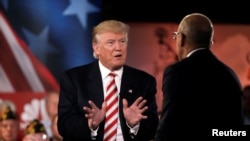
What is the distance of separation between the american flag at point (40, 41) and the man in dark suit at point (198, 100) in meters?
2.92

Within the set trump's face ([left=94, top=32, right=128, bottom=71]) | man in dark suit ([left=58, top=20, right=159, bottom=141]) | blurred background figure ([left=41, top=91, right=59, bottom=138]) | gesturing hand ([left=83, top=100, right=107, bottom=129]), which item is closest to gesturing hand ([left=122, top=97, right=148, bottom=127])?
man in dark suit ([left=58, top=20, right=159, bottom=141])

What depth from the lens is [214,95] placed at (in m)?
3.39

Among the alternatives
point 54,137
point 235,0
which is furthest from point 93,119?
point 235,0

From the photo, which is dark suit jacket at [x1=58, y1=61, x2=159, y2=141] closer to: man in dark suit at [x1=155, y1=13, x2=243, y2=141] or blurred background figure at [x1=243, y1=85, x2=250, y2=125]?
man in dark suit at [x1=155, y1=13, x2=243, y2=141]

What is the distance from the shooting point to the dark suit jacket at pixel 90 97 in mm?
3855

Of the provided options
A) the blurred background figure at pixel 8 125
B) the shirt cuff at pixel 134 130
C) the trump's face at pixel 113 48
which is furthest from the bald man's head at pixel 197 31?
the blurred background figure at pixel 8 125

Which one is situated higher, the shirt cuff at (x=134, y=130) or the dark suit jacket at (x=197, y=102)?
the dark suit jacket at (x=197, y=102)

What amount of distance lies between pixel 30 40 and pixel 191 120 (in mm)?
3124

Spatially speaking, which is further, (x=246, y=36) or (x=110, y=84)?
(x=246, y=36)

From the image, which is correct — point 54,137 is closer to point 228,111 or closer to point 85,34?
point 85,34

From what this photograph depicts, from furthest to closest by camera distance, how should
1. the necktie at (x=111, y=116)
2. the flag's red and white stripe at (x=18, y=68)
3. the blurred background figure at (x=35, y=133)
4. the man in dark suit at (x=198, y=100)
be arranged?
the flag's red and white stripe at (x=18, y=68)
the blurred background figure at (x=35, y=133)
the necktie at (x=111, y=116)
the man in dark suit at (x=198, y=100)

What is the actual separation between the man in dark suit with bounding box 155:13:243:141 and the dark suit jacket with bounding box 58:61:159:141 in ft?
1.76

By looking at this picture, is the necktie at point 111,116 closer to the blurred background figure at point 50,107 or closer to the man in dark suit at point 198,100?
the man in dark suit at point 198,100

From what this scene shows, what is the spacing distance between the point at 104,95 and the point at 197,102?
2.43ft
